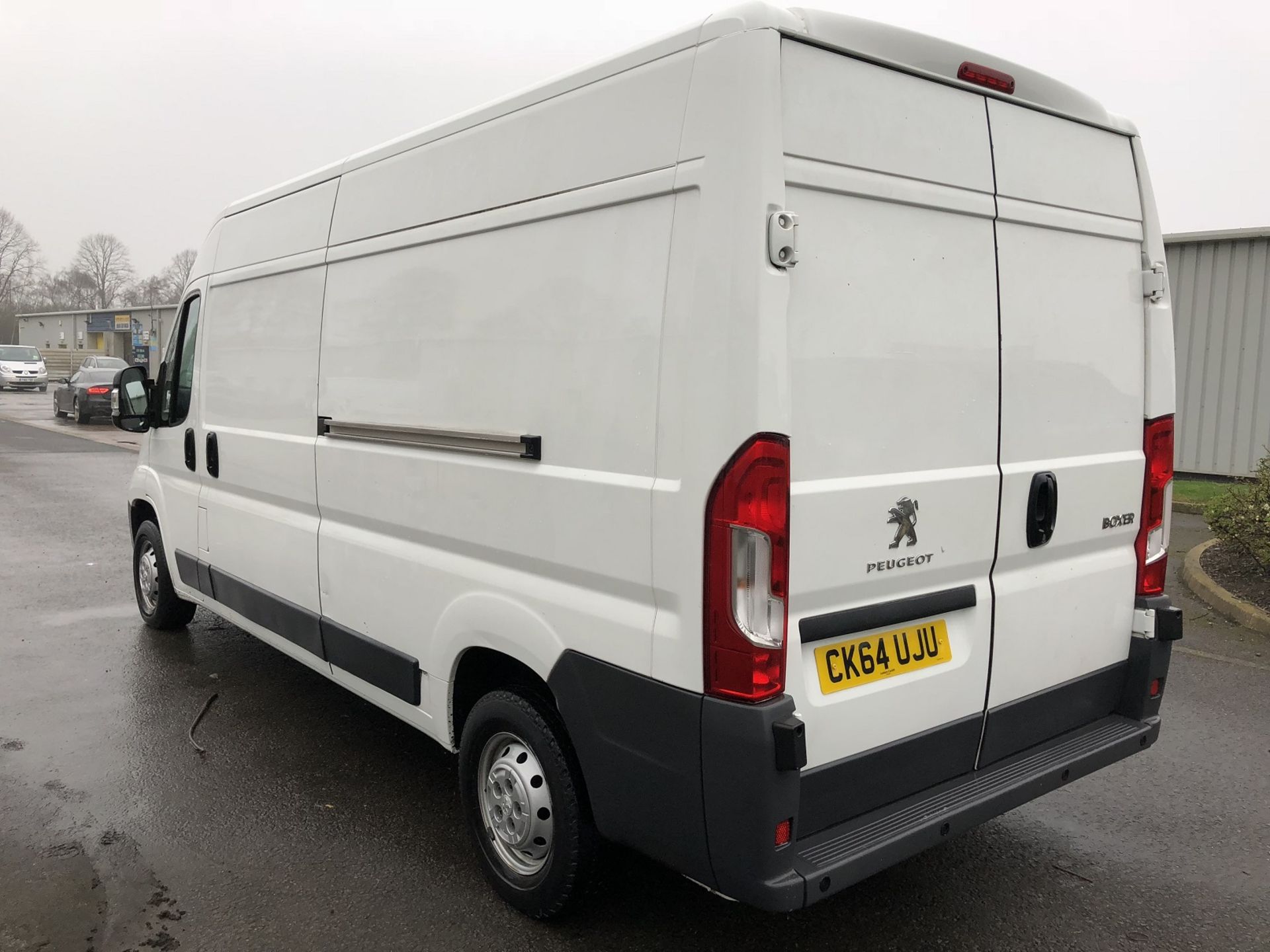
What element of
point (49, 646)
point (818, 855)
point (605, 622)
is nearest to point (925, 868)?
point (818, 855)

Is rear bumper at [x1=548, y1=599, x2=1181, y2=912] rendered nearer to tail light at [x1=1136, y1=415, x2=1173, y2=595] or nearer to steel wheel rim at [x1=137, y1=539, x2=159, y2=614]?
tail light at [x1=1136, y1=415, x2=1173, y2=595]

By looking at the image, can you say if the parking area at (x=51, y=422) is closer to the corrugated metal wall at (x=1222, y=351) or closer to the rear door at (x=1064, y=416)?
the corrugated metal wall at (x=1222, y=351)

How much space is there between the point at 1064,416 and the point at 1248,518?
485 cm

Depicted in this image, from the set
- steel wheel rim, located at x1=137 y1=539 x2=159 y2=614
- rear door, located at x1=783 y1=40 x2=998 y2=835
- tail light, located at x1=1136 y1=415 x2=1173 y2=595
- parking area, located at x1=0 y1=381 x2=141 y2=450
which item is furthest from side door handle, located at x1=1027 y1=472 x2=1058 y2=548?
parking area, located at x1=0 y1=381 x2=141 y2=450

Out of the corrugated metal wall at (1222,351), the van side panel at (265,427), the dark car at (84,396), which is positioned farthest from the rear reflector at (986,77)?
the dark car at (84,396)

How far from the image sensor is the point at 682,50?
2543mm

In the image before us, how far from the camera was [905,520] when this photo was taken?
8.93 feet

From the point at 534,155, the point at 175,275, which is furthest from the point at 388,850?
the point at 175,275

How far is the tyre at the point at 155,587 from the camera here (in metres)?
6.07

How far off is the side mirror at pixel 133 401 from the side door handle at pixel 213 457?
2.90 ft

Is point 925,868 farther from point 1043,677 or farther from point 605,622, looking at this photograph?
point 605,622

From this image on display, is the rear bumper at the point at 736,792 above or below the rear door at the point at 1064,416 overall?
below

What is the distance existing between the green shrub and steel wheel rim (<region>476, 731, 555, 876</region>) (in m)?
5.90

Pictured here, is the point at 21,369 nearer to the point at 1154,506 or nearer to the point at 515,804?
the point at 515,804
